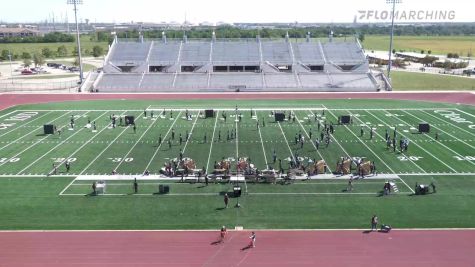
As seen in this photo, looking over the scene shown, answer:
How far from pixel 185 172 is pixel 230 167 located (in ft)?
10.1

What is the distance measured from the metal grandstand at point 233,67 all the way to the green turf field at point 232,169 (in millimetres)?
15977

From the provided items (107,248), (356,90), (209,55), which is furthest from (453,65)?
(107,248)

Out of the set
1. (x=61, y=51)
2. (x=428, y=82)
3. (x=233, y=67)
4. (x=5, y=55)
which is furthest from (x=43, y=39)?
(x=428, y=82)

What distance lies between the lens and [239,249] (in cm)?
2019

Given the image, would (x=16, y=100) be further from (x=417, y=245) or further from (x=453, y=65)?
(x=453, y=65)

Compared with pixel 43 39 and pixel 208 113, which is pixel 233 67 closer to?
pixel 208 113

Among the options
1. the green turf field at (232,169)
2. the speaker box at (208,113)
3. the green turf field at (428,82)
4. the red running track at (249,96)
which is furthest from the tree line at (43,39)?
the speaker box at (208,113)

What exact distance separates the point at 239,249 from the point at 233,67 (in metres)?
56.3

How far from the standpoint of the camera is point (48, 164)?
105ft

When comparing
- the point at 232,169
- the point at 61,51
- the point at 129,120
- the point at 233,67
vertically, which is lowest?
the point at 232,169

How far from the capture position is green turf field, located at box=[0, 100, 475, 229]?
928 inches

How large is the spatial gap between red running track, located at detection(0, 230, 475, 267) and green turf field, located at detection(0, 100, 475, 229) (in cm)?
108

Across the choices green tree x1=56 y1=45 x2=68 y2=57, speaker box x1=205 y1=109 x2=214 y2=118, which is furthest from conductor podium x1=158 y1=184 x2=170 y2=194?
green tree x1=56 y1=45 x2=68 y2=57

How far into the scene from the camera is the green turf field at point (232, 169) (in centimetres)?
2356
